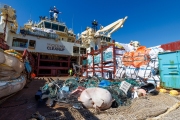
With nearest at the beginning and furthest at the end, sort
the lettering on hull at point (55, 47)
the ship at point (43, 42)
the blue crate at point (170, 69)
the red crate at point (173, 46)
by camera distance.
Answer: the blue crate at point (170, 69) < the red crate at point (173, 46) < the ship at point (43, 42) < the lettering on hull at point (55, 47)

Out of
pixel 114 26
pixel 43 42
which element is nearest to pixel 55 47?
pixel 43 42

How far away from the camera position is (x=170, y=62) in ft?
19.7

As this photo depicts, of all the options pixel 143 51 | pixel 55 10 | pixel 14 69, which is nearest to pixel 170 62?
pixel 143 51

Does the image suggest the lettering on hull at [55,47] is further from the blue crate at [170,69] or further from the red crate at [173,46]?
the blue crate at [170,69]

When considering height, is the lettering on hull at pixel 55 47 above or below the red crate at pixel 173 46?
above

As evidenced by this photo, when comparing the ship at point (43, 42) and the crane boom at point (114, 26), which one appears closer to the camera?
the ship at point (43, 42)

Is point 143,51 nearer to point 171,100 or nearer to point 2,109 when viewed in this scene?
point 171,100

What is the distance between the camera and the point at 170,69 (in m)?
5.98

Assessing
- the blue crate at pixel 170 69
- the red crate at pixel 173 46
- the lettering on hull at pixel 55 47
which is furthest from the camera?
the lettering on hull at pixel 55 47

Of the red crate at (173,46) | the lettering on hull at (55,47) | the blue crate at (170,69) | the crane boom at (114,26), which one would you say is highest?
the crane boom at (114,26)

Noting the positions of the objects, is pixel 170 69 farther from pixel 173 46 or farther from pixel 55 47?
pixel 55 47

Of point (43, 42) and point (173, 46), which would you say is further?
point (43, 42)

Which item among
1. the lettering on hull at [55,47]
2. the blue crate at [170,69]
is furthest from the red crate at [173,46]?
the lettering on hull at [55,47]

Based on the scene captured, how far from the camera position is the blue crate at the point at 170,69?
223 inches
